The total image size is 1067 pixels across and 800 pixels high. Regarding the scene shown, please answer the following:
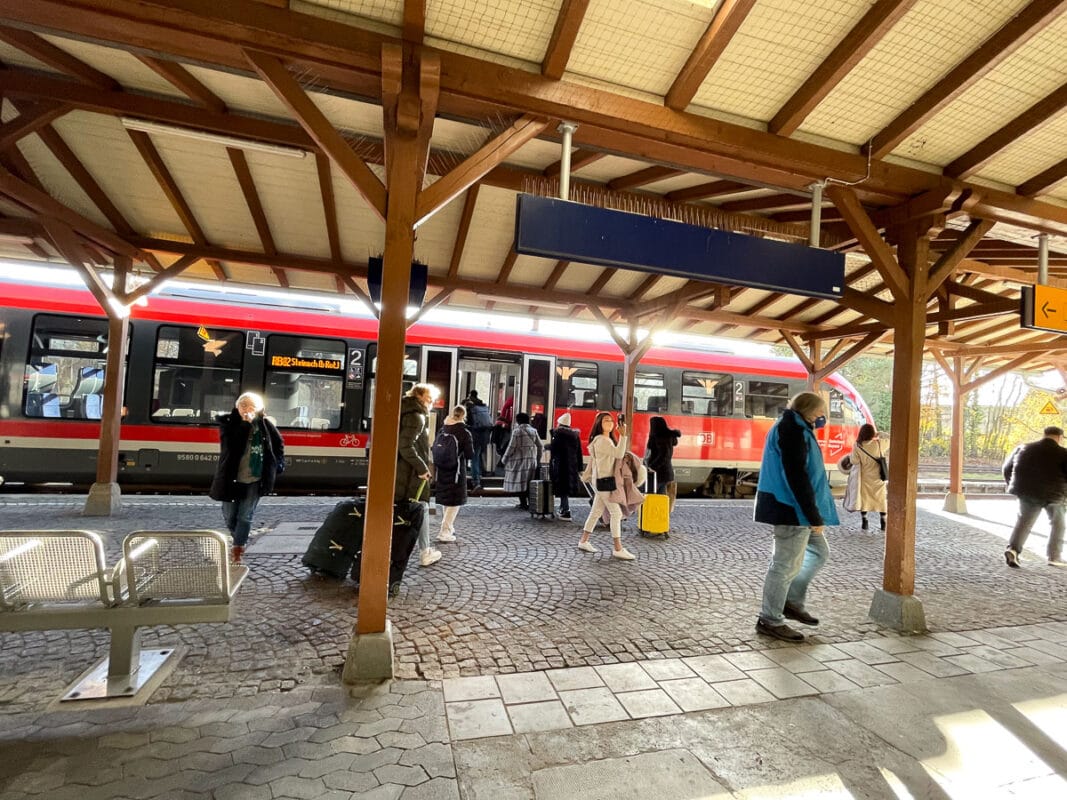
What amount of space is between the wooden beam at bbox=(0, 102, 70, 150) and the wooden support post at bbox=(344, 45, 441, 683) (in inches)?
123

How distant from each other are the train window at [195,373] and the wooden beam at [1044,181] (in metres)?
9.56

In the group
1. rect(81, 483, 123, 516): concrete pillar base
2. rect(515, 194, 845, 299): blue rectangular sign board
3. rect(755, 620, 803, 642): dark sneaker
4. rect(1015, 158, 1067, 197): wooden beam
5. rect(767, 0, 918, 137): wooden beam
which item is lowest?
rect(755, 620, 803, 642): dark sneaker

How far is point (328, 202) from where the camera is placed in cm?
532

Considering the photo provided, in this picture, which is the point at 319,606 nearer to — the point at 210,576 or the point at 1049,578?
the point at 210,576

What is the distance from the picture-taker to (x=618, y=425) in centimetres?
665

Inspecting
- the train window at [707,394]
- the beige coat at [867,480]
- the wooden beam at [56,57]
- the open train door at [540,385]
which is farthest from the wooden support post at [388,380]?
the train window at [707,394]

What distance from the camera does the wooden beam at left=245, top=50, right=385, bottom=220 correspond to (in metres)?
2.70

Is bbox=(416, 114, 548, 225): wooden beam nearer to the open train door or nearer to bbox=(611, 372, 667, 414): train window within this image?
the open train door

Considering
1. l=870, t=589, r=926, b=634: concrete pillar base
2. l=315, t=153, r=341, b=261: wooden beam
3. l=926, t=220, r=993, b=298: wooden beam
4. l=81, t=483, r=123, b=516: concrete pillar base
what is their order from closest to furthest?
l=870, t=589, r=926, b=634: concrete pillar base, l=926, t=220, r=993, b=298: wooden beam, l=315, t=153, r=341, b=261: wooden beam, l=81, t=483, r=123, b=516: concrete pillar base

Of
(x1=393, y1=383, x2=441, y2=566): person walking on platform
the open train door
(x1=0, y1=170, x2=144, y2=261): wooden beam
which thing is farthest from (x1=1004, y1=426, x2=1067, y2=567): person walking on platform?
(x1=0, y1=170, x2=144, y2=261): wooden beam

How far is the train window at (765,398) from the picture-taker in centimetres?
1120

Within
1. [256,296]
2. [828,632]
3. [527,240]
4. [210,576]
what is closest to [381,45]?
[527,240]

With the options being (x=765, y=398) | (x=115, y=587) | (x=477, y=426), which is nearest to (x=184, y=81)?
(x=115, y=587)

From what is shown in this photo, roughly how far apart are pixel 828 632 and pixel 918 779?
1.72 metres
